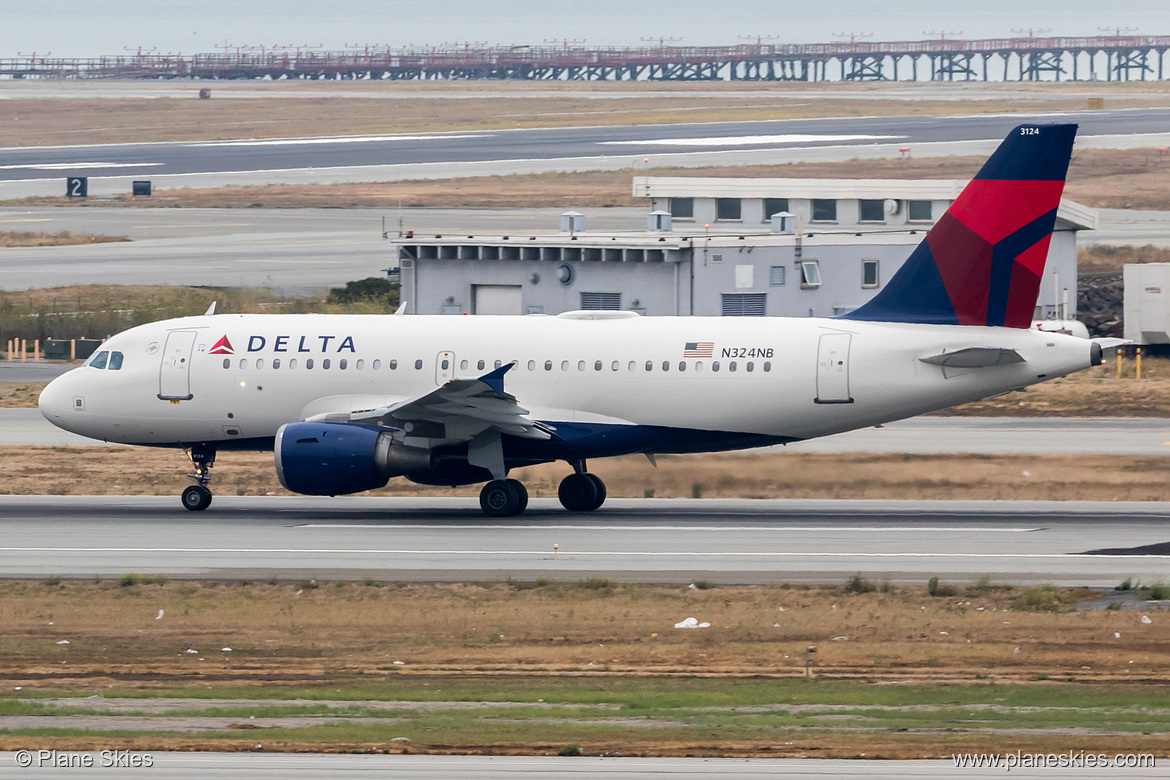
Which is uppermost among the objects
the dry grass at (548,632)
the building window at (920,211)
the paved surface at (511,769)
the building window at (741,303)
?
→ the building window at (920,211)

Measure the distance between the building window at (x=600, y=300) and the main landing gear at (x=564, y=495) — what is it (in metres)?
22.7

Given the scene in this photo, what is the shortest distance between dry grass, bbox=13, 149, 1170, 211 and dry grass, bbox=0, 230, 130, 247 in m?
15.6

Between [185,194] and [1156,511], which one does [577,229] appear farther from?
[185,194]

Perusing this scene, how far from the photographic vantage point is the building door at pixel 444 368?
3152 centimetres

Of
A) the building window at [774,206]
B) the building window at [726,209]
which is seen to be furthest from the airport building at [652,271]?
the building window at [726,209]

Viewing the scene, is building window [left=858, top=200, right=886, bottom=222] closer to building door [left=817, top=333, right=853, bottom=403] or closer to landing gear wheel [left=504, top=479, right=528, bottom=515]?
building door [left=817, top=333, right=853, bottom=403]

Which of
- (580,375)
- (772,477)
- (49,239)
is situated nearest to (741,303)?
→ (772,477)

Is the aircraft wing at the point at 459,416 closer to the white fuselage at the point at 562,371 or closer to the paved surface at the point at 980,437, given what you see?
the white fuselage at the point at 562,371

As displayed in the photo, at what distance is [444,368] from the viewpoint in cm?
3159

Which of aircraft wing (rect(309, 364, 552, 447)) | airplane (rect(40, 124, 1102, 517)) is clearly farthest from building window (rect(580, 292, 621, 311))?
aircraft wing (rect(309, 364, 552, 447))

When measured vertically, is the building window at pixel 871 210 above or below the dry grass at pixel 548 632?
above

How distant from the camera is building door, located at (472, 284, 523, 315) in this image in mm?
55656

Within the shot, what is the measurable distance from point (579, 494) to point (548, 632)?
11.5 m

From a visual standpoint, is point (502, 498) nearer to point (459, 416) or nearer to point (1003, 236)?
point (459, 416)
